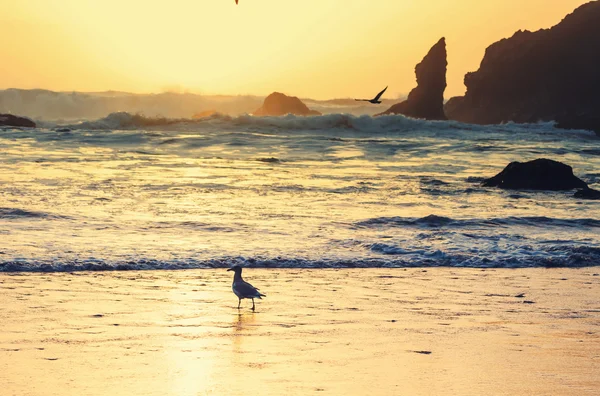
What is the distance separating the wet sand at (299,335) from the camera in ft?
21.9

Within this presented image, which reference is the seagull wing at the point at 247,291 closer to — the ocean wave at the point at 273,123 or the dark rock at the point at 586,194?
the dark rock at the point at 586,194

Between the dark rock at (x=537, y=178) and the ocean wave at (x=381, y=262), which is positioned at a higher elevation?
the dark rock at (x=537, y=178)

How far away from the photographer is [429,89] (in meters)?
109

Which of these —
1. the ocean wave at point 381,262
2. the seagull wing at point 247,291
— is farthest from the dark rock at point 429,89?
the seagull wing at point 247,291

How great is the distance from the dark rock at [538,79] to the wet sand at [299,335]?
109996 mm

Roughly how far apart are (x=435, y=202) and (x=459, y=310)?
12607 mm

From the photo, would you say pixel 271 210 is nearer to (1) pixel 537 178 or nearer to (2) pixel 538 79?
(1) pixel 537 178

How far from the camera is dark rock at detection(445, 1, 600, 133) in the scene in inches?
4670

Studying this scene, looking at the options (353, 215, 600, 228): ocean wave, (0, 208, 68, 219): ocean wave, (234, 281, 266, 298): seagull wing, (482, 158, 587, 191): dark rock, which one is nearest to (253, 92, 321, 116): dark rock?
(482, 158, 587, 191): dark rock

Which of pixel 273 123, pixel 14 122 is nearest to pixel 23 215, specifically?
pixel 273 123

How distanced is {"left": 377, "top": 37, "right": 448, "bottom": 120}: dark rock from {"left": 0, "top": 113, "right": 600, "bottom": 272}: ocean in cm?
6551

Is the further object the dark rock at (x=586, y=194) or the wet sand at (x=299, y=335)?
the dark rock at (x=586, y=194)

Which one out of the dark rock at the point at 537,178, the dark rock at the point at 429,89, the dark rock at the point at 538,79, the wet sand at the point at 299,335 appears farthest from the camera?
the dark rock at the point at 538,79

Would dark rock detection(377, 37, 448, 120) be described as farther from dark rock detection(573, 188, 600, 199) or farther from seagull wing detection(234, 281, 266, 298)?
seagull wing detection(234, 281, 266, 298)
